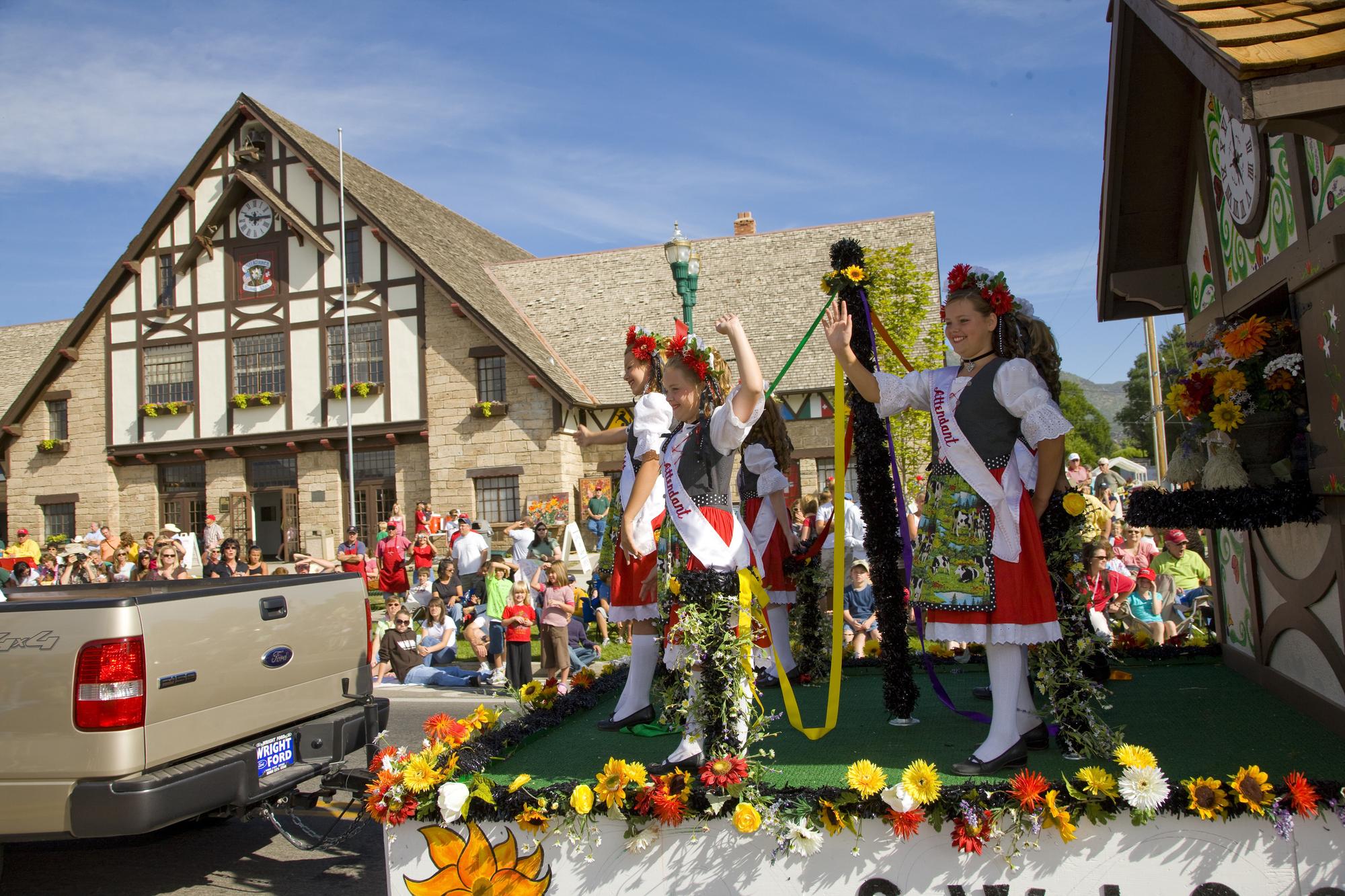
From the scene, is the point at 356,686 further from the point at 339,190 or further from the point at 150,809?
the point at 339,190

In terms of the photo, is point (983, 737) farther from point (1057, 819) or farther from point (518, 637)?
point (518, 637)

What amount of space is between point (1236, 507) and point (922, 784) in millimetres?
2044

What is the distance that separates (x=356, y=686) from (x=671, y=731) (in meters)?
1.82

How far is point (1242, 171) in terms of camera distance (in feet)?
16.7

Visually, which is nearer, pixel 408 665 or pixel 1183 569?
pixel 1183 569

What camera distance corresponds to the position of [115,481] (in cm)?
2762

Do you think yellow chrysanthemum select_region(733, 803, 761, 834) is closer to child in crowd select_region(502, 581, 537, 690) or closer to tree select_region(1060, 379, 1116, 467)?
child in crowd select_region(502, 581, 537, 690)

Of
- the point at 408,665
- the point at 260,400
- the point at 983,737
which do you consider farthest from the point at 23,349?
the point at 983,737

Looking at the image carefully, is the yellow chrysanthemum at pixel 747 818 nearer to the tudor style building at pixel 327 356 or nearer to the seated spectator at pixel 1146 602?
the seated spectator at pixel 1146 602

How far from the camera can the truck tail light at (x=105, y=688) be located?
4.15 meters

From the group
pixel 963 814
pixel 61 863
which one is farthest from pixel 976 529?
pixel 61 863

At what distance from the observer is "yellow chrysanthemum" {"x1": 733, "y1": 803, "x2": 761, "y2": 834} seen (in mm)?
3596

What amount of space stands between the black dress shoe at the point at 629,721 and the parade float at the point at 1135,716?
0.13 meters

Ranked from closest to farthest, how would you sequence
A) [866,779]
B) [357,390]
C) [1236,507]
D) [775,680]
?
[866,779]
[1236,507]
[775,680]
[357,390]
